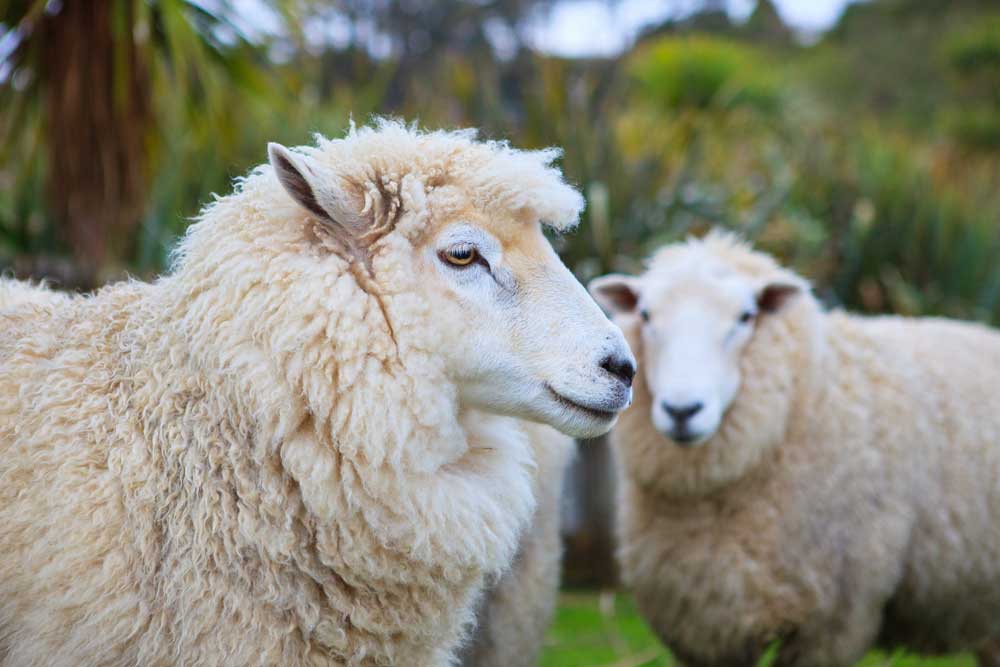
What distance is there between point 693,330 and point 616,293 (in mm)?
582

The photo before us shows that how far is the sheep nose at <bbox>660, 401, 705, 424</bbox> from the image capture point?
3.52m

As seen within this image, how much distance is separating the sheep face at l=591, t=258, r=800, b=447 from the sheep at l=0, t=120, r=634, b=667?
1.45 m

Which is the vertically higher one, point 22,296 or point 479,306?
point 479,306

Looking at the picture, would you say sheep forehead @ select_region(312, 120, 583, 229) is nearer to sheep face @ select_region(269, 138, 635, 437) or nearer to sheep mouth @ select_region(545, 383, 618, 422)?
sheep face @ select_region(269, 138, 635, 437)

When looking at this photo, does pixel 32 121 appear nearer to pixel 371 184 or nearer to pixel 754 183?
pixel 371 184

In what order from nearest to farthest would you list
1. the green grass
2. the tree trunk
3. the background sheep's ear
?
the background sheep's ear, the green grass, the tree trunk

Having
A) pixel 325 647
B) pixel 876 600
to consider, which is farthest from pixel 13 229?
pixel 876 600

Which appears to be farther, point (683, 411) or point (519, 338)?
point (683, 411)

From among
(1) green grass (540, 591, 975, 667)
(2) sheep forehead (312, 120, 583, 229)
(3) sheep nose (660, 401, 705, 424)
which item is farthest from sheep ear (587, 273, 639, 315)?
(2) sheep forehead (312, 120, 583, 229)

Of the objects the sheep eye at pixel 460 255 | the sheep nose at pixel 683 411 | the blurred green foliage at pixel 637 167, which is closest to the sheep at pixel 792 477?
the sheep nose at pixel 683 411

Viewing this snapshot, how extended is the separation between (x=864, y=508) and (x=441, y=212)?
2.38m

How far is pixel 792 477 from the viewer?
3826 millimetres

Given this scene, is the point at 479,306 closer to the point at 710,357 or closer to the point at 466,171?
the point at 466,171

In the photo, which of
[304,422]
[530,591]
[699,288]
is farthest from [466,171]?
[699,288]
